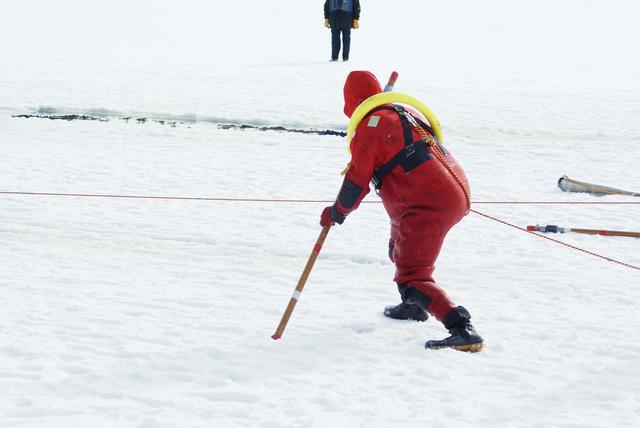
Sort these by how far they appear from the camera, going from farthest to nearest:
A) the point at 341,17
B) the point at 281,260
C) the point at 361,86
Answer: the point at 341,17, the point at 281,260, the point at 361,86

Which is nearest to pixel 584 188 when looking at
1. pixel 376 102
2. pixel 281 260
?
pixel 281 260

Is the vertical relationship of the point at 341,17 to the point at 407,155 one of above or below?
Result: above

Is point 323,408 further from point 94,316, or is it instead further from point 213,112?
point 213,112

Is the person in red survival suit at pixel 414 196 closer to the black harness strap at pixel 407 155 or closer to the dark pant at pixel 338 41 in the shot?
the black harness strap at pixel 407 155

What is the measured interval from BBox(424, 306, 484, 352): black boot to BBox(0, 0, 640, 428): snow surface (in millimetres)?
72

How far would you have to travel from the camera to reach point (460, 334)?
167 inches

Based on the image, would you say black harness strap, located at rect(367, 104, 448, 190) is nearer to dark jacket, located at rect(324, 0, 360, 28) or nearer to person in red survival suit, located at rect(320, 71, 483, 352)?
person in red survival suit, located at rect(320, 71, 483, 352)

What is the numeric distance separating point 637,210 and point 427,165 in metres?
3.85

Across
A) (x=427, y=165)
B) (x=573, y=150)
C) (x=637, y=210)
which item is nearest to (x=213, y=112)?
(x=573, y=150)

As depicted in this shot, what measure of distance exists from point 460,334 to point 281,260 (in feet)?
6.68

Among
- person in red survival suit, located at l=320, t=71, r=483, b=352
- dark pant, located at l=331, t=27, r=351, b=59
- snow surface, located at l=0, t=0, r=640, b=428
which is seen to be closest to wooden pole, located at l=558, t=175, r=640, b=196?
snow surface, located at l=0, t=0, r=640, b=428

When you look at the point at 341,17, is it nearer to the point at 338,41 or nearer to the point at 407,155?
the point at 338,41

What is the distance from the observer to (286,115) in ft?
35.5

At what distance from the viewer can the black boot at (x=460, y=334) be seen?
4204 millimetres
